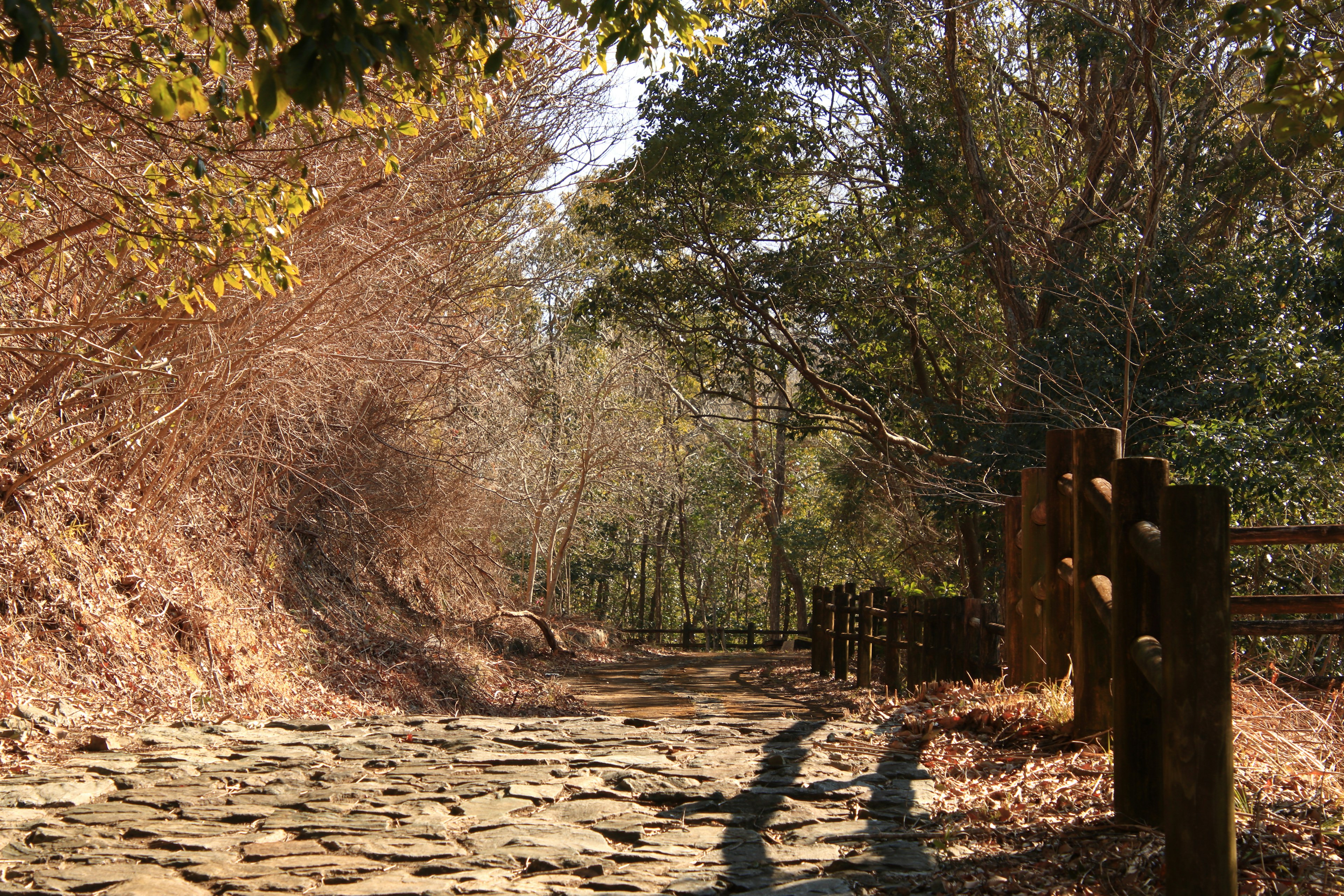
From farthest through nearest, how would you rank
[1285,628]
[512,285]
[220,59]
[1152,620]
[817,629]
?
1. [817,629]
2. [512,285]
3. [1285,628]
4. [220,59]
5. [1152,620]

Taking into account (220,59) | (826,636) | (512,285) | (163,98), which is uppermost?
(512,285)

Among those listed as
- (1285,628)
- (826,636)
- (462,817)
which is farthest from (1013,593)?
(826,636)

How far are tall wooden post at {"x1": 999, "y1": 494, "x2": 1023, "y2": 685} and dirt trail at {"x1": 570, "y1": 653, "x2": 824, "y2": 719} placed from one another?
2.82 meters

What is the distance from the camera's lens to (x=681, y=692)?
12914 mm

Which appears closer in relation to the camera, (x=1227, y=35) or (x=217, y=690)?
(x=1227, y=35)

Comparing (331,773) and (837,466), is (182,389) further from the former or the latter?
(837,466)

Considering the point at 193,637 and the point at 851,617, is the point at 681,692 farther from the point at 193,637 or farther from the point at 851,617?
the point at 193,637

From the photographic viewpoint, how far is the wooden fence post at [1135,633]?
317 centimetres

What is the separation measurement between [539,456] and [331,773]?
18632mm

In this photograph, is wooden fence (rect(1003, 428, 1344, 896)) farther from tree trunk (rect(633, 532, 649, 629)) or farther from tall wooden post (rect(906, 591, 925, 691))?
tree trunk (rect(633, 532, 649, 629))

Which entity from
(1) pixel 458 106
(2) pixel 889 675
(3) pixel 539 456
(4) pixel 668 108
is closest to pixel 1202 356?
(2) pixel 889 675

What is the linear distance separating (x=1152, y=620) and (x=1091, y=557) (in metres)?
0.92

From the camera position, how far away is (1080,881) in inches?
116

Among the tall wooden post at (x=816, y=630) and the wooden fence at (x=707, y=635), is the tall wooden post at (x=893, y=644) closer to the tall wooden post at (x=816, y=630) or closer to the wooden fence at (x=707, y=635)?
the tall wooden post at (x=816, y=630)
